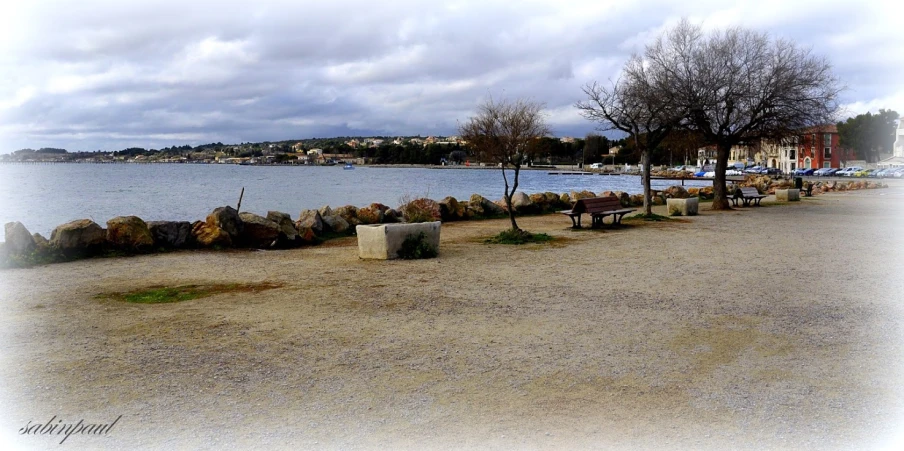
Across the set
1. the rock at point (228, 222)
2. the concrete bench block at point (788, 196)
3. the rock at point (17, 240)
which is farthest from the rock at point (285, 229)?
the concrete bench block at point (788, 196)

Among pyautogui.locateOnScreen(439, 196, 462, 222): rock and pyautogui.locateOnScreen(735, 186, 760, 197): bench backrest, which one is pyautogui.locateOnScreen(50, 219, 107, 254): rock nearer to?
pyautogui.locateOnScreen(439, 196, 462, 222): rock

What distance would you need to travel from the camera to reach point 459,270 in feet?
37.6

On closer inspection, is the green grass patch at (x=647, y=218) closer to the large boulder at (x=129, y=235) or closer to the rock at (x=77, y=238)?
the large boulder at (x=129, y=235)

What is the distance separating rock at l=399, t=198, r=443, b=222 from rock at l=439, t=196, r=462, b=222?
0.18 m

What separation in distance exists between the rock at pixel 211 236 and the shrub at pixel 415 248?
13.2 feet

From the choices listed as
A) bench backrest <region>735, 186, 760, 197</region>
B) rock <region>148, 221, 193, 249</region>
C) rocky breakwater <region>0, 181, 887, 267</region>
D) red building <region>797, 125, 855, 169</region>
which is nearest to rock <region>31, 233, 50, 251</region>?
rocky breakwater <region>0, 181, 887, 267</region>

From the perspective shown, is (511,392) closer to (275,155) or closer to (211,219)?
(211,219)

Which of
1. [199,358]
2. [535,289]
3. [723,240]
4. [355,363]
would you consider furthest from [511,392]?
[723,240]

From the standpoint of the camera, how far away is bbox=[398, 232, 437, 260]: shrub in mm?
12711

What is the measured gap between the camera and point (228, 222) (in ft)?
47.5

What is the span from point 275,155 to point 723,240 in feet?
592

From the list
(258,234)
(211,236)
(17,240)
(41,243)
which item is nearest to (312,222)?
(258,234)

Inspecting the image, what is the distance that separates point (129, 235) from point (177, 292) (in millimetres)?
4644

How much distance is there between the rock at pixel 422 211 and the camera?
19.4 meters
